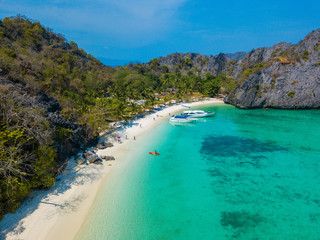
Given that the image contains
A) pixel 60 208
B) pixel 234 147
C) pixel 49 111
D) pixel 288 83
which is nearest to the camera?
pixel 60 208

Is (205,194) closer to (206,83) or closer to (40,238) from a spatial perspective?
(40,238)

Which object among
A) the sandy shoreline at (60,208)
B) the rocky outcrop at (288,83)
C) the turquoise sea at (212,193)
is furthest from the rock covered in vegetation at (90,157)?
the rocky outcrop at (288,83)

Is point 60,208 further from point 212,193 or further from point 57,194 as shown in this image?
point 212,193

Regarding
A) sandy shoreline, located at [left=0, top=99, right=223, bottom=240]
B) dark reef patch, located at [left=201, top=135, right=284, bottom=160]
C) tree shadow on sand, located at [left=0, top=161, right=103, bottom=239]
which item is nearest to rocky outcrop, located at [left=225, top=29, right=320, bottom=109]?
dark reef patch, located at [left=201, top=135, right=284, bottom=160]

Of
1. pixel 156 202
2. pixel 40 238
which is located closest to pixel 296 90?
pixel 156 202

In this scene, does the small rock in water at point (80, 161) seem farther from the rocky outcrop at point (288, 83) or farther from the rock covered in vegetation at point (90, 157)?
the rocky outcrop at point (288, 83)

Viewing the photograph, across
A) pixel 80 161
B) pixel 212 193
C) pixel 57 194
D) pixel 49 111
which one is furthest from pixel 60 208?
pixel 212 193
